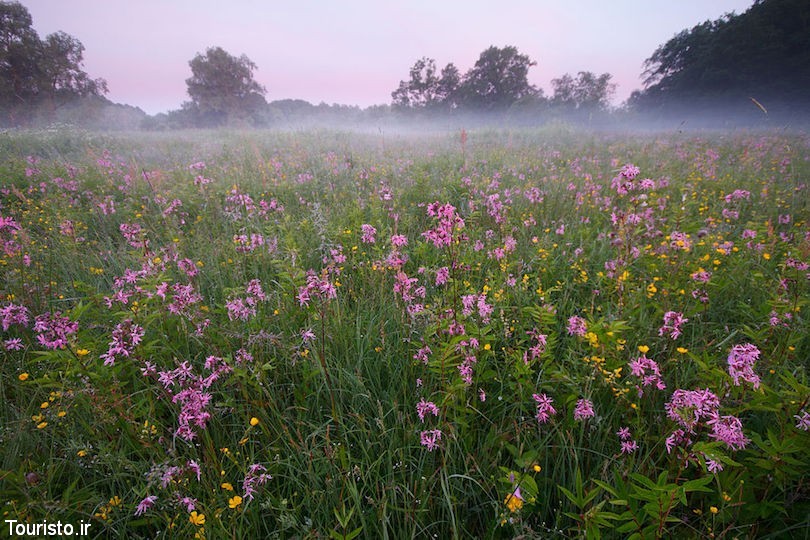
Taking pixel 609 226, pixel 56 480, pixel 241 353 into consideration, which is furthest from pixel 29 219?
pixel 609 226

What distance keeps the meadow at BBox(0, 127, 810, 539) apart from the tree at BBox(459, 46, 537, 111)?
61949 mm

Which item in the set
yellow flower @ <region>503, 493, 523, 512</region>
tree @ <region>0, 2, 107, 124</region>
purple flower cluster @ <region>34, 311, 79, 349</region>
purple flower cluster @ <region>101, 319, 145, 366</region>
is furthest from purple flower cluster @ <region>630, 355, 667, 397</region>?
tree @ <region>0, 2, 107, 124</region>

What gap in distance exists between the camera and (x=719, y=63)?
109ft

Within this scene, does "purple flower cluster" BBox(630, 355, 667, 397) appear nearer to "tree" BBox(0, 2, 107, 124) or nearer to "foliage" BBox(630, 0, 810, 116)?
"foliage" BBox(630, 0, 810, 116)

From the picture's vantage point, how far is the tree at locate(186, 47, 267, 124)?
48.7 meters

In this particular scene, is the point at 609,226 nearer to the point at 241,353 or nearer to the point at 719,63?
the point at 241,353

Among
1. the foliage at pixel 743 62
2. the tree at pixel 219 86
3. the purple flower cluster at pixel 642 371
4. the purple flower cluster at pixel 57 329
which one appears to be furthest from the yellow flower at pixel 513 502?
the tree at pixel 219 86

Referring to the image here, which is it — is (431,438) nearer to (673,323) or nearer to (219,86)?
(673,323)

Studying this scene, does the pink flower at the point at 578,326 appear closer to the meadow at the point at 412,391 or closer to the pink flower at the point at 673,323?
the meadow at the point at 412,391

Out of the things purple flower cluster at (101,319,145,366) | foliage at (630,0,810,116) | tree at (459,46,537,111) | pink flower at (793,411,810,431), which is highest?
tree at (459,46,537,111)

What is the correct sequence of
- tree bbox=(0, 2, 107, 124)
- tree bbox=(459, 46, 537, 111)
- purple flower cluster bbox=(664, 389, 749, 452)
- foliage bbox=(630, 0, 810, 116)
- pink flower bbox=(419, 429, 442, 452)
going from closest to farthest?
purple flower cluster bbox=(664, 389, 749, 452), pink flower bbox=(419, 429, 442, 452), foliage bbox=(630, 0, 810, 116), tree bbox=(0, 2, 107, 124), tree bbox=(459, 46, 537, 111)

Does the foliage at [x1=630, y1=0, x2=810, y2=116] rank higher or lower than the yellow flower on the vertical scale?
higher

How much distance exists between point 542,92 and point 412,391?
6816 centimetres

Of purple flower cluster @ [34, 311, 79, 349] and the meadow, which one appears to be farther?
purple flower cluster @ [34, 311, 79, 349]
